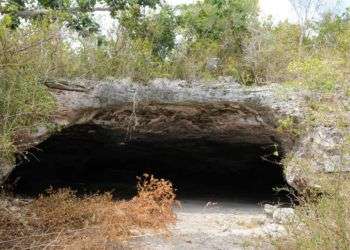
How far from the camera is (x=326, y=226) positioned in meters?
4.52

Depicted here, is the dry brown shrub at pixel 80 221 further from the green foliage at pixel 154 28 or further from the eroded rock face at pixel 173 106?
A: the green foliage at pixel 154 28

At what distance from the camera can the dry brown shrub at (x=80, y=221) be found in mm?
5848

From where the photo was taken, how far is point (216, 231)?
6.68 m

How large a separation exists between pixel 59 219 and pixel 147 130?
2665 mm

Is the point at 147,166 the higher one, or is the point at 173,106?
the point at 173,106

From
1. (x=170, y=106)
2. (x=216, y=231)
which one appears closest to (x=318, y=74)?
(x=216, y=231)

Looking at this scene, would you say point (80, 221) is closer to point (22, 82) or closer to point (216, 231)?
point (216, 231)

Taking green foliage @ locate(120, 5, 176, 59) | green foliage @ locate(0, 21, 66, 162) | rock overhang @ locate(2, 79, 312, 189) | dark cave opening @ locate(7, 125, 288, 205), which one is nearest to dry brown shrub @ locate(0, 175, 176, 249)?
rock overhang @ locate(2, 79, 312, 189)

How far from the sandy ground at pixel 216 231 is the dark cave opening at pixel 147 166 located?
71.8 inches

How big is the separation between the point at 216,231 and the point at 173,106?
212cm

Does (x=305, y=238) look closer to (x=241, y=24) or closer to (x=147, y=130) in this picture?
(x=147, y=130)

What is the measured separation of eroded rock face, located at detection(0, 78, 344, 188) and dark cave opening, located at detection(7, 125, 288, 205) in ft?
2.62

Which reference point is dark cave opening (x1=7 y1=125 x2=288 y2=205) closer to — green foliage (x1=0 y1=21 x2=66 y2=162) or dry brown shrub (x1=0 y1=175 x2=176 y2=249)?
dry brown shrub (x1=0 y1=175 x2=176 y2=249)

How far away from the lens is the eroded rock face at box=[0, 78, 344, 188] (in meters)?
7.24
